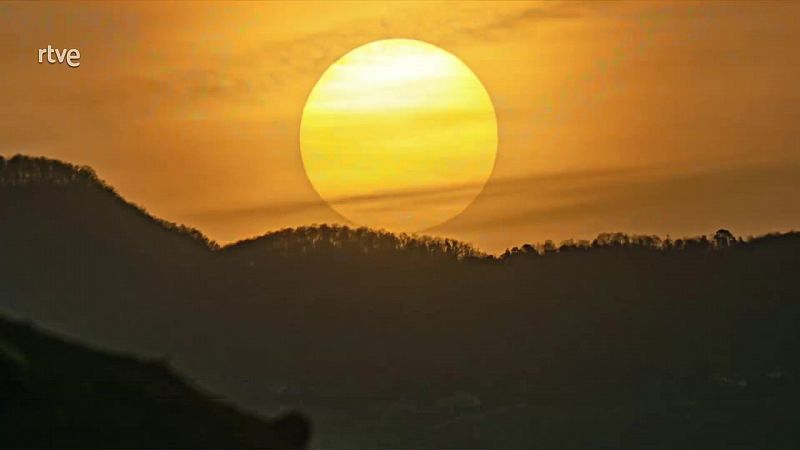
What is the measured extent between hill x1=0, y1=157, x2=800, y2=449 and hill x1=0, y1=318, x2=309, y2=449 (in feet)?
67.7

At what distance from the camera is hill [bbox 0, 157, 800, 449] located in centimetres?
8288

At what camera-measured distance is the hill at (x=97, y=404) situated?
25.8 m

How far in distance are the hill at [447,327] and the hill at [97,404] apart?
20.6m

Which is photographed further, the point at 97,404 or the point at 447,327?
the point at 447,327

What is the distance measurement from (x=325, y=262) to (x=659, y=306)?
7670 cm

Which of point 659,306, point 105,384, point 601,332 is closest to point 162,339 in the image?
point 105,384

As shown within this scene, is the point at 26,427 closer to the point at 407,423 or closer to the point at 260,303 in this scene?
the point at 407,423

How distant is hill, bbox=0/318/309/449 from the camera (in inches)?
1017

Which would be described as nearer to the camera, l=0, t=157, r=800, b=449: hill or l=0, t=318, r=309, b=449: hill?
l=0, t=318, r=309, b=449: hill

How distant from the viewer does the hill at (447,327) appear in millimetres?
82875

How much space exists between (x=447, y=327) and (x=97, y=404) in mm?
124630

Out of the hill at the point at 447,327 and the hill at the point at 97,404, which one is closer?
the hill at the point at 97,404

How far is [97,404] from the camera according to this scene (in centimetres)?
2755

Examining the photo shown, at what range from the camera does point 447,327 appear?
496 feet
